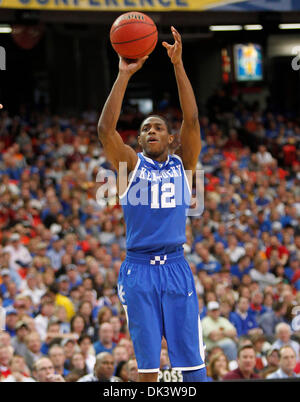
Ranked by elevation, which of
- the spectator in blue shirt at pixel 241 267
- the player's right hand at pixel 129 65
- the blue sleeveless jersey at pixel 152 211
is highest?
the player's right hand at pixel 129 65

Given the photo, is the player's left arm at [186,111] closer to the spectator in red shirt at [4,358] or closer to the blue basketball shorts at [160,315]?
the blue basketball shorts at [160,315]

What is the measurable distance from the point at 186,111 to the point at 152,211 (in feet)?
2.41

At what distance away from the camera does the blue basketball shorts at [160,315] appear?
4.92m

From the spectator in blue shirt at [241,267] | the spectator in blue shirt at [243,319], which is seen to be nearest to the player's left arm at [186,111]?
the spectator in blue shirt at [243,319]

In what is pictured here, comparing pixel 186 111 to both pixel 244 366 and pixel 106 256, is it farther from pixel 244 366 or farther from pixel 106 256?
pixel 106 256

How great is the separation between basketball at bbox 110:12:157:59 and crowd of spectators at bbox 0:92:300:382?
2.63 metres

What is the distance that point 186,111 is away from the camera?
5098 millimetres

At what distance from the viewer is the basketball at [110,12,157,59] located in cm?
501

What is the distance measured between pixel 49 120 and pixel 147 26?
13590mm

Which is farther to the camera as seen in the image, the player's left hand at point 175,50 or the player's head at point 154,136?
the player's head at point 154,136

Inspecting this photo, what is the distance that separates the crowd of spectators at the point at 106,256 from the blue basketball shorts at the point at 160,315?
113 cm

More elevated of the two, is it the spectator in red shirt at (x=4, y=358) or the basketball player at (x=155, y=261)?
the basketball player at (x=155, y=261)

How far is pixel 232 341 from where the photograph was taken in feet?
31.7

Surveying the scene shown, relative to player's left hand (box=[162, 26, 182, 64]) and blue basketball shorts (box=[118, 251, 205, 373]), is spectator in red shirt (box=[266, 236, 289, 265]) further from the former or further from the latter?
player's left hand (box=[162, 26, 182, 64])
